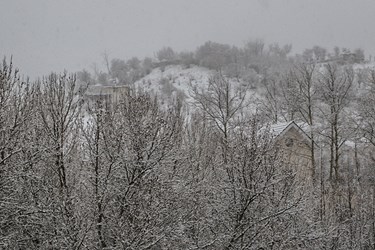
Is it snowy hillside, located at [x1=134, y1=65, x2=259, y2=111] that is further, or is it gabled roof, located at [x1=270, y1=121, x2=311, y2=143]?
snowy hillside, located at [x1=134, y1=65, x2=259, y2=111]

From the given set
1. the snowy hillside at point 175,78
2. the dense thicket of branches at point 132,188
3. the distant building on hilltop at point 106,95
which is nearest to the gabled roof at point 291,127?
the distant building on hilltop at point 106,95

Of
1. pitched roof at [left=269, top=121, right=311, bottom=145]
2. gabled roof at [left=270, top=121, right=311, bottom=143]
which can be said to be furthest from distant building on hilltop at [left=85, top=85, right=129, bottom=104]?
gabled roof at [left=270, top=121, right=311, bottom=143]

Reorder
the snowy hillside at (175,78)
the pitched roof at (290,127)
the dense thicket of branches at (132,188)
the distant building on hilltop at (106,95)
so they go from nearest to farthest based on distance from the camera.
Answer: the dense thicket of branches at (132,188)
the distant building on hilltop at (106,95)
the pitched roof at (290,127)
the snowy hillside at (175,78)

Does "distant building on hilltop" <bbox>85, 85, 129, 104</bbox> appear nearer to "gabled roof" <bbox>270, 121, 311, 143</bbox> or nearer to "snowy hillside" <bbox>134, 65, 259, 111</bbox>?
"gabled roof" <bbox>270, 121, 311, 143</bbox>

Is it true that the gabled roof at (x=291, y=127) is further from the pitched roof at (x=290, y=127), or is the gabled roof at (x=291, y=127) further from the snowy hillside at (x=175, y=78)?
the snowy hillside at (x=175, y=78)

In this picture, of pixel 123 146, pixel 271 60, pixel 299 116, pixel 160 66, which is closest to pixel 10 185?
pixel 123 146

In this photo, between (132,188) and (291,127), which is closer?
(132,188)

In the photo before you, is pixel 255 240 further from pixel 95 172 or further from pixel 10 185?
pixel 10 185

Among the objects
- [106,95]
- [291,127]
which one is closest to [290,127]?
[291,127]

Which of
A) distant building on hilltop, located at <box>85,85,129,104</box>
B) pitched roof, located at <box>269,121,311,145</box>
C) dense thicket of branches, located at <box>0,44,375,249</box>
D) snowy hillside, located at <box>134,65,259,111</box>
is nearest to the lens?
dense thicket of branches, located at <box>0,44,375,249</box>

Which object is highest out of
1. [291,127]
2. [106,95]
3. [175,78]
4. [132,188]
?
[175,78]

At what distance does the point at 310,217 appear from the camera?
13.1 metres

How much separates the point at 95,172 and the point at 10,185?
2461 millimetres

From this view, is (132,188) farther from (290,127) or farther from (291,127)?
(291,127)
